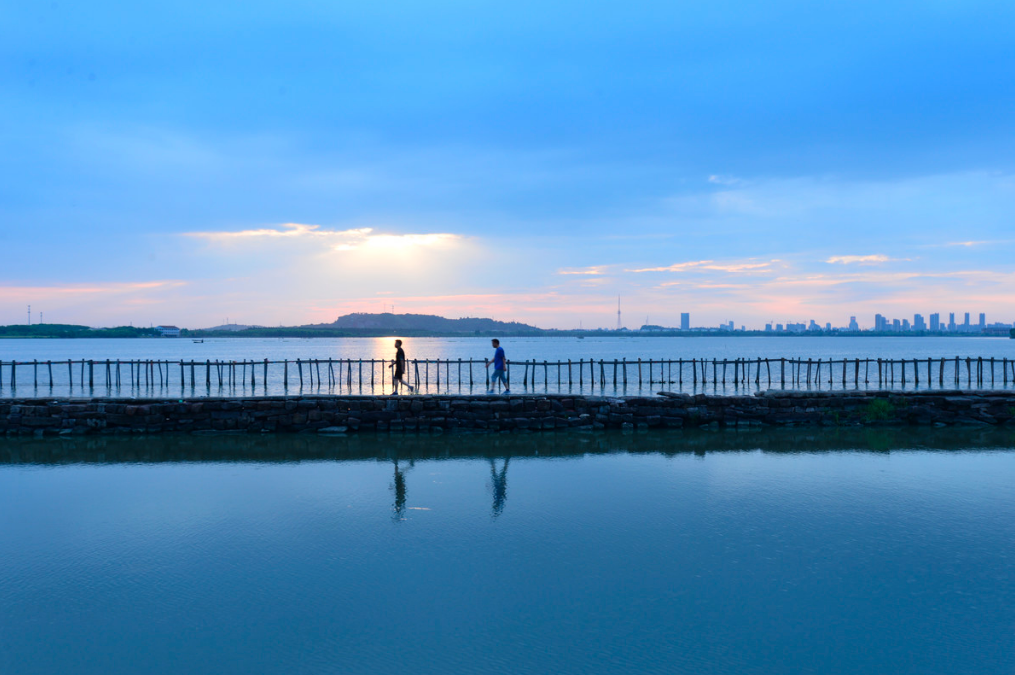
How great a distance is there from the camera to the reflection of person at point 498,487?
9.91 metres

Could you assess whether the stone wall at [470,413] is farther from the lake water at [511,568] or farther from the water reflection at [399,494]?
the lake water at [511,568]

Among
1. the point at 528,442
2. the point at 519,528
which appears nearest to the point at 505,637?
the point at 519,528

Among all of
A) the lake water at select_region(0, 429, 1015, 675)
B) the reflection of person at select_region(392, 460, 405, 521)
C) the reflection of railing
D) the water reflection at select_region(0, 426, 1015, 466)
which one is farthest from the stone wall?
the reflection of person at select_region(392, 460, 405, 521)

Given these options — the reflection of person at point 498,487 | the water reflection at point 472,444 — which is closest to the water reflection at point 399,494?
the water reflection at point 472,444

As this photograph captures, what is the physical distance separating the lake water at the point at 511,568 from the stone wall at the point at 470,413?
514cm

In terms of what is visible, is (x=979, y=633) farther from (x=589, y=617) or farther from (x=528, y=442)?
(x=528, y=442)

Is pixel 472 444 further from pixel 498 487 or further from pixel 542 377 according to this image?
pixel 542 377

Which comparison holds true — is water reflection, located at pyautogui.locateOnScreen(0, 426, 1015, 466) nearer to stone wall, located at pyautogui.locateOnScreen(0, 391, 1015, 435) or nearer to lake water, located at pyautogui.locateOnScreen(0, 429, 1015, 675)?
stone wall, located at pyautogui.locateOnScreen(0, 391, 1015, 435)

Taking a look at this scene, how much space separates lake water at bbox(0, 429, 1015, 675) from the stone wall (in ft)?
16.9

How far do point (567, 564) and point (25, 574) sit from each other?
6022mm

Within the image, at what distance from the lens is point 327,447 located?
15977 mm

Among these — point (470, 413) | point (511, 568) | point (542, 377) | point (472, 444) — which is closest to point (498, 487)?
point (511, 568)

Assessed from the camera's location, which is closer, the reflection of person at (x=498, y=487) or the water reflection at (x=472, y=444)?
the reflection of person at (x=498, y=487)

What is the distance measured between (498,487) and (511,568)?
407cm
